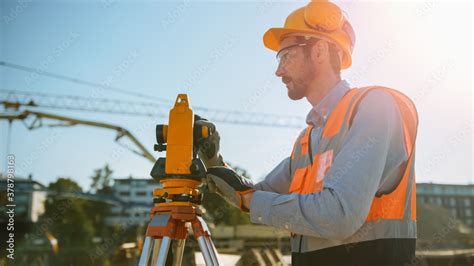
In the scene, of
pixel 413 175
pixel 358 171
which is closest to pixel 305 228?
pixel 358 171

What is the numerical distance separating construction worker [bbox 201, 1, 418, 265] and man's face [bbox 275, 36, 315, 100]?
0.20 feet

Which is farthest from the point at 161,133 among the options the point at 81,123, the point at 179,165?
the point at 81,123

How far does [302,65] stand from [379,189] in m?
0.90

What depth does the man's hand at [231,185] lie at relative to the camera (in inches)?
83.6

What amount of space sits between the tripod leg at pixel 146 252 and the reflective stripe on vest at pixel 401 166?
0.88 metres

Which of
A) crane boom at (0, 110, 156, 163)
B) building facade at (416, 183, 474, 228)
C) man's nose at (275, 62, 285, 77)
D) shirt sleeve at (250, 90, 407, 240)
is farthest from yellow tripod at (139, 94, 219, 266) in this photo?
building facade at (416, 183, 474, 228)

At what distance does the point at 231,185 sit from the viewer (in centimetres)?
215

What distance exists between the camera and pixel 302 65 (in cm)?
246

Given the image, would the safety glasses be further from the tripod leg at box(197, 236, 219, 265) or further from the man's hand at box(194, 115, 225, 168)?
the tripod leg at box(197, 236, 219, 265)

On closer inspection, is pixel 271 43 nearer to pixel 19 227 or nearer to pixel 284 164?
pixel 284 164

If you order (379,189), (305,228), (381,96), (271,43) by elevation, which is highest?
(271,43)

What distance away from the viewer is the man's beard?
2459 mm

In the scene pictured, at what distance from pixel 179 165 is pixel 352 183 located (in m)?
1.01

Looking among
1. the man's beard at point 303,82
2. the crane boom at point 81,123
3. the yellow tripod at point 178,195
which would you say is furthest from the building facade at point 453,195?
the yellow tripod at point 178,195
